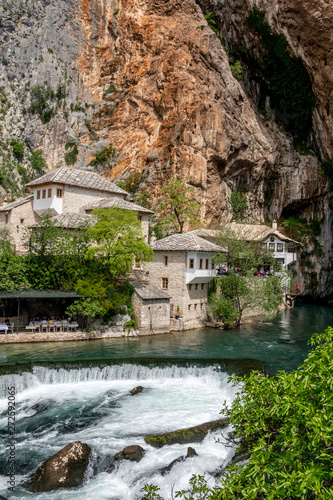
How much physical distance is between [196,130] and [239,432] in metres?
43.4

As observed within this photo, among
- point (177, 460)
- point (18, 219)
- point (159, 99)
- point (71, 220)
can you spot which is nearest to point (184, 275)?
point (71, 220)

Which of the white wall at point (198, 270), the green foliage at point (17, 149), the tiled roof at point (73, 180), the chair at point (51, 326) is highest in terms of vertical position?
the green foliage at point (17, 149)

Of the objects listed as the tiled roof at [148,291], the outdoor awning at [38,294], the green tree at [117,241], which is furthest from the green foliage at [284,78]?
the outdoor awning at [38,294]

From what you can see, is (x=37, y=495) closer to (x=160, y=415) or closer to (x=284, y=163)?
→ (x=160, y=415)

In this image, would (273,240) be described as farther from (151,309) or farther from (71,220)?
(71,220)

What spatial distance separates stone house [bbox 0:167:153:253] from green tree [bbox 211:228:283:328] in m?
8.85

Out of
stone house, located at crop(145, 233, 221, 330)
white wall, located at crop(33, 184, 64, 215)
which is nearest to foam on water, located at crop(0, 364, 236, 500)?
stone house, located at crop(145, 233, 221, 330)

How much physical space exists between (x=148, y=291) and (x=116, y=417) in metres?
13.8

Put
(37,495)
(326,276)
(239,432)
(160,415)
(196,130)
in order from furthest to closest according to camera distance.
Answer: (326,276), (196,130), (160,415), (37,495), (239,432)

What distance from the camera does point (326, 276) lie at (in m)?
54.6

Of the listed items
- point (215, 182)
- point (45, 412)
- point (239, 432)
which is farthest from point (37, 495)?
point (215, 182)

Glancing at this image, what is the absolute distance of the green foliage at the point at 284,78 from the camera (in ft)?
171

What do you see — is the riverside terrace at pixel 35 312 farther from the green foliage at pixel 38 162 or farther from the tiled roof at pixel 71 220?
the green foliage at pixel 38 162

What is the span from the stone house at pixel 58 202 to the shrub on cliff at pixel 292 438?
28.1 meters
